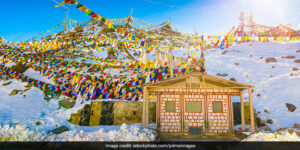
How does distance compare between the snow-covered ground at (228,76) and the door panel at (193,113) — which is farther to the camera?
the door panel at (193,113)

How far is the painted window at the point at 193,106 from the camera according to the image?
1152 cm

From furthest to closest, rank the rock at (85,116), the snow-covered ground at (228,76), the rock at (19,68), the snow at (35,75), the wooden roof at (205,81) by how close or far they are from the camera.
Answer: the rock at (19,68), the snow at (35,75), the rock at (85,116), the wooden roof at (205,81), the snow-covered ground at (228,76)

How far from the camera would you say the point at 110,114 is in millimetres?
14836

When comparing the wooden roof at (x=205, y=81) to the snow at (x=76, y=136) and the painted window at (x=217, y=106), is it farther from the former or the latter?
the snow at (x=76, y=136)

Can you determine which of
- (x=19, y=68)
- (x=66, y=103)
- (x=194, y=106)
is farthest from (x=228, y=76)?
(x=19, y=68)

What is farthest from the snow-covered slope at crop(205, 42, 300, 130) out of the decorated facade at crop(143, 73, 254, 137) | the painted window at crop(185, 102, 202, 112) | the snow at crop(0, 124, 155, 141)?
the snow at crop(0, 124, 155, 141)

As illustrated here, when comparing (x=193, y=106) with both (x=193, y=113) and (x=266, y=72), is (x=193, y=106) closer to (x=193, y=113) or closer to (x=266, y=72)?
(x=193, y=113)

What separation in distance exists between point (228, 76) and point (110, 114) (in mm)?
14785

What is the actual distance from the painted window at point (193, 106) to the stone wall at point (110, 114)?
4.13 meters

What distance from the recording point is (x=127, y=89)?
56.0 ft

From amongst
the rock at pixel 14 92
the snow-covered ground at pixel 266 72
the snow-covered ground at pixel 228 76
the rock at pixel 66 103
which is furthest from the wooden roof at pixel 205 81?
the rock at pixel 14 92

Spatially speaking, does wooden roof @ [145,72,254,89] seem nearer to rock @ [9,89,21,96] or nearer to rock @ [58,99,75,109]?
rock @ [58,99,75,109]

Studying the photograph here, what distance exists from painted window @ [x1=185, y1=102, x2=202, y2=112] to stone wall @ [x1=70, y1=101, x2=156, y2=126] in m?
4.13

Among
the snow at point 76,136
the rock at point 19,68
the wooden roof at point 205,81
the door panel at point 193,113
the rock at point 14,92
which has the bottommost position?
the snow at point 76,136
